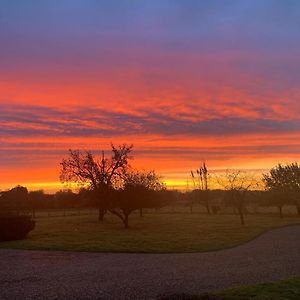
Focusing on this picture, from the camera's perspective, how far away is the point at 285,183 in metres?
57.1

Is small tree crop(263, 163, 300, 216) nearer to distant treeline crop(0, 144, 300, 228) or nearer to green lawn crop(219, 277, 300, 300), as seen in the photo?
distant treeline crop(0, 144, 300, 228)

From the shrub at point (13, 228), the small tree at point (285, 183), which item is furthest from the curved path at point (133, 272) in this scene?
the small tree at point (285, 183)

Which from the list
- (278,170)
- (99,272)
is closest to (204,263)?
(99,272)

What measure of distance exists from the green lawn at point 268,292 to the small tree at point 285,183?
4103cm

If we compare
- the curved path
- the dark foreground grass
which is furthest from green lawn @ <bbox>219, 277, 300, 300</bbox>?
the curved path

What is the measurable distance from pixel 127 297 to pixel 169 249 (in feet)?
32.6

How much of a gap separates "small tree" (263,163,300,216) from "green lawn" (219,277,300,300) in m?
41.0

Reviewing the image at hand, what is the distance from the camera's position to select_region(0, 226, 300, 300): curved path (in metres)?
11.9

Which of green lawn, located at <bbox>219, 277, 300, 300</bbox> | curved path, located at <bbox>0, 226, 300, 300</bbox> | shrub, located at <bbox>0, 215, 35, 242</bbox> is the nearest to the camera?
green lawn, located at <bbox>219, 277, 300, 300</bbox>

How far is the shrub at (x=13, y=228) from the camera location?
26047 millimetres

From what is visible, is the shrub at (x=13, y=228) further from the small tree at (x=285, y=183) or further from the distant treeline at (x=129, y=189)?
the small tree at (x=285, y=183)

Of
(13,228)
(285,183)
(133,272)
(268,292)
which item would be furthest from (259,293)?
(285,183)

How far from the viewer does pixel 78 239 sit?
25500mm

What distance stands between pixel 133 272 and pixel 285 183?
46117 millimetres
